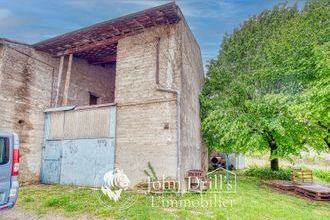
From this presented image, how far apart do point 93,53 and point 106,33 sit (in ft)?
7.89

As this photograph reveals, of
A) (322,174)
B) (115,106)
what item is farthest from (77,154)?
(322,174)

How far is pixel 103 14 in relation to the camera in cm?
1008

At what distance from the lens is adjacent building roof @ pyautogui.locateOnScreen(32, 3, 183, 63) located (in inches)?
352

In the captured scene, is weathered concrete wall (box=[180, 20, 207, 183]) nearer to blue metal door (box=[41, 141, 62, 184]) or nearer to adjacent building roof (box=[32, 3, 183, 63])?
adjacent building roof (box=[32, 3, 183, 63])

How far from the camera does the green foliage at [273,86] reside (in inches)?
365

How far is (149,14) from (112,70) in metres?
6.43

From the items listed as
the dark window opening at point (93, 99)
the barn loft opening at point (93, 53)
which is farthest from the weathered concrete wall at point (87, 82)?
the dark window opening at point (93, 99)

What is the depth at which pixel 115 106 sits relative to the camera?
9.62 metres

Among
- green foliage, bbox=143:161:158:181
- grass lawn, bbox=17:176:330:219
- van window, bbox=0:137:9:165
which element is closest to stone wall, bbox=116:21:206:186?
green foliage, bbox=143:161:158:181

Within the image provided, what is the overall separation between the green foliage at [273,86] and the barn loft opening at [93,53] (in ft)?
16.5

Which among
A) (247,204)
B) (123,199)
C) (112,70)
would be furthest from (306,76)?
(112,70)

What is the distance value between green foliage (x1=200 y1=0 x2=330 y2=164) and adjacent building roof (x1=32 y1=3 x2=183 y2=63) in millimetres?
4929

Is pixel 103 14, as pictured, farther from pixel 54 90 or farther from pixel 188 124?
pixel 188 124

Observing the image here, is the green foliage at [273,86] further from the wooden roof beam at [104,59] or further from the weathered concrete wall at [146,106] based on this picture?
the wooden roof beam at [104,59]
